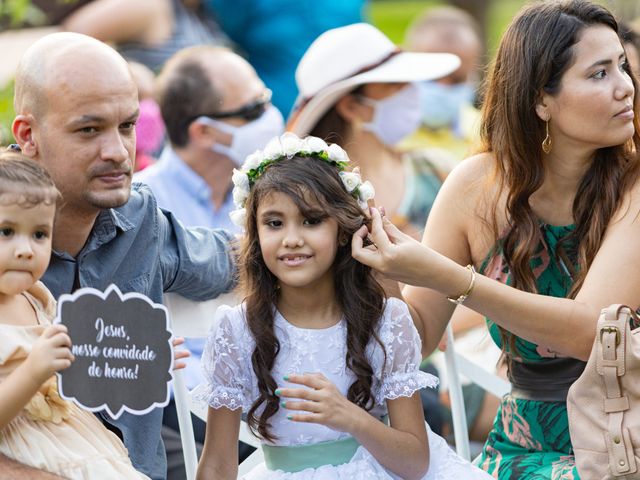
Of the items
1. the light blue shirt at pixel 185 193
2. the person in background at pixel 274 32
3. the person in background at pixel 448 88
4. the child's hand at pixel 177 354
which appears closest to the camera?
the child's hand at pixel 177 354

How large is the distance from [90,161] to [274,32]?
14.3 feet

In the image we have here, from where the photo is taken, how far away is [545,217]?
11.2 ft

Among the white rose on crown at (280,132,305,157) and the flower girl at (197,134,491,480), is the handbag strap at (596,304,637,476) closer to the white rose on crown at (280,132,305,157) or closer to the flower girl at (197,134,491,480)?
the flower girl at (197,134,491,480)

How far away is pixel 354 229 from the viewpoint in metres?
3.08

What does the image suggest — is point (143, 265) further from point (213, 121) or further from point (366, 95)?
point (366, 95)

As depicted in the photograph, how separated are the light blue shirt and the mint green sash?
2.29m

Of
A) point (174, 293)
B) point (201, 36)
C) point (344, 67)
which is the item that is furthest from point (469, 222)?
point (201, 36)

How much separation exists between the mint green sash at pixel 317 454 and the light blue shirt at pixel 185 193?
7.50ft

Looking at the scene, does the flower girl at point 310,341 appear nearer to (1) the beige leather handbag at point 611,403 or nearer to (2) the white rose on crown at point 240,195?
(2) the white rose on crown at point 240,195

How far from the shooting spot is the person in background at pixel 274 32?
7285 millimetres

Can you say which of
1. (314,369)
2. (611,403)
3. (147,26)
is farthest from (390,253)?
(147,26)

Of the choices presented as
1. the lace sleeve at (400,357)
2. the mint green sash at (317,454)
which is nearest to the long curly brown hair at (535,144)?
the lace sleeve at (400,357)

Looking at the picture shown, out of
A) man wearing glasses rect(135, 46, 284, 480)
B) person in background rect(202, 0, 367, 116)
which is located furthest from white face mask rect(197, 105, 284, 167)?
person in background rect(202, 0, 367, 116)

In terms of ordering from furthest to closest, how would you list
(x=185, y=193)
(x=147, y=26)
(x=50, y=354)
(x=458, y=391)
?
(x=147, y=26)
(x=185, y=193)
(x=458, y=391)
(x=50, y=354)
